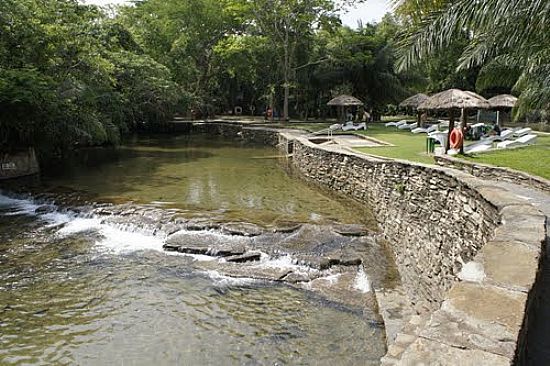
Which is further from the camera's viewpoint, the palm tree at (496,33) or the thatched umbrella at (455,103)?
the thatched umbrella at (455,103)

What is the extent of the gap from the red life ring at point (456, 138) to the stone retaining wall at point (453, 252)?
9.08 feet

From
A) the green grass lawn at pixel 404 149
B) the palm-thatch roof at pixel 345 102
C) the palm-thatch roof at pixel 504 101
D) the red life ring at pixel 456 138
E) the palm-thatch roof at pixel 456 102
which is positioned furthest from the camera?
the palm-thatch roof at pixel 345 102

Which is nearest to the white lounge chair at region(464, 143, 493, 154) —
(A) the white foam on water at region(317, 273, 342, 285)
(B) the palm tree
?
(B) the palm tree

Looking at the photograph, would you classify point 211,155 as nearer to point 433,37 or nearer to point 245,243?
point 245,243

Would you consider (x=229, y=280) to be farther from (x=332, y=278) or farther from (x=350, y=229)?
(x=350, y=229)

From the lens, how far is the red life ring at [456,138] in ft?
45.8

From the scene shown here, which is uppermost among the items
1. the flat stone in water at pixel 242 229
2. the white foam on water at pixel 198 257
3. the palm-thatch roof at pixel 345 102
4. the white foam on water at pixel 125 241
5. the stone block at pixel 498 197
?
the palm-thatch roof at pixel 345 102

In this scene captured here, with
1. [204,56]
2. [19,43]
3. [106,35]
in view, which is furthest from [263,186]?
[204,56]

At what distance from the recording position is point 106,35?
79.0 ft

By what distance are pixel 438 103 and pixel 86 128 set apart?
45.0 ft

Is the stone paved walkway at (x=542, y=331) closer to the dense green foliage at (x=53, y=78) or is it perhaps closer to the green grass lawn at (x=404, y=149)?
the green grass lawn at (x=404, y=149)

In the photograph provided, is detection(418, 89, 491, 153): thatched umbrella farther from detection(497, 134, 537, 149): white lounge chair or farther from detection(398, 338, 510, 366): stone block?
detection(398, 338, 510, 366): stone block

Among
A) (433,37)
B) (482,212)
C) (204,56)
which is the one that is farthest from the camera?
(204,56)

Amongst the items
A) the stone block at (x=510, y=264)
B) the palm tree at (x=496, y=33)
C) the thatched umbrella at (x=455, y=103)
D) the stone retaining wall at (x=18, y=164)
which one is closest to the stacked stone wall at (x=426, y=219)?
the stone block at (x=510, y=264)
